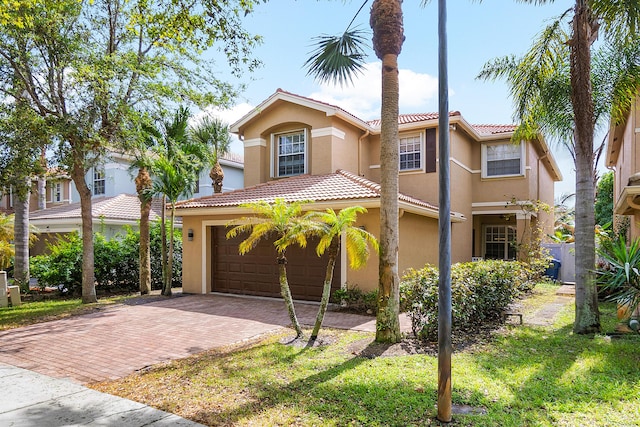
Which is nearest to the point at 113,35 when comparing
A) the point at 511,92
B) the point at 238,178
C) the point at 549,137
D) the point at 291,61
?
the point at 291,61

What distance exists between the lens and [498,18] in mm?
9266

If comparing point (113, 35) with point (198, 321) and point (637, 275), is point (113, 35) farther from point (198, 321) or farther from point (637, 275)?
point (637, 275)

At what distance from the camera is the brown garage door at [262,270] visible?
13047mm

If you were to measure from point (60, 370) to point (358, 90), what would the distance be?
7631mm

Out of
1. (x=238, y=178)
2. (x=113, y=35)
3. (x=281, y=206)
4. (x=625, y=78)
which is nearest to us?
(x=281, y=206)

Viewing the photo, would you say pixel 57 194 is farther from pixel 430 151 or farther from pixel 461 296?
pixel 461 296

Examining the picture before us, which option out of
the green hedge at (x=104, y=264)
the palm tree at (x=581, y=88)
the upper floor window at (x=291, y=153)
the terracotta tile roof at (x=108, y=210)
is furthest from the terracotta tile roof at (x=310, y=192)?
the terracotta tile roof at (x=108, y=210)

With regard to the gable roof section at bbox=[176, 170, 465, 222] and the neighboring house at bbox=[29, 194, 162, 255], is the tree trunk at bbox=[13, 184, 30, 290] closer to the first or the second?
the neighboring house at bbox=[29, 194, 162, 255]

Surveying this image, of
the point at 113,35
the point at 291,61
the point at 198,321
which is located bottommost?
the point at 198,321

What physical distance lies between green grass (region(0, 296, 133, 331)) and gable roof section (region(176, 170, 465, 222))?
4.35 m

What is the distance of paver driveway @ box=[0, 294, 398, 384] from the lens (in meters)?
7.04

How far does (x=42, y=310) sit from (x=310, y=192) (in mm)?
8541

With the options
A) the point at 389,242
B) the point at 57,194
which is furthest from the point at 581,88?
the point at 57,194

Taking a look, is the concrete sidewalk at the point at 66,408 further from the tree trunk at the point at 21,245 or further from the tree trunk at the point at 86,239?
the tree trunk at the point at 21,245
